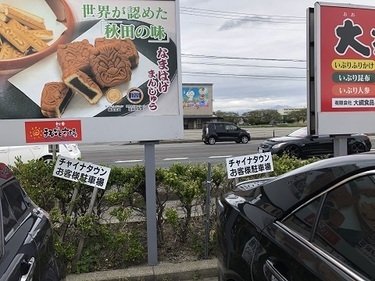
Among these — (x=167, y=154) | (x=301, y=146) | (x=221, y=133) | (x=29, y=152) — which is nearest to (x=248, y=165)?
(x=29, y=152)

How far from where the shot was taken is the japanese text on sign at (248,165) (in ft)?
12.7

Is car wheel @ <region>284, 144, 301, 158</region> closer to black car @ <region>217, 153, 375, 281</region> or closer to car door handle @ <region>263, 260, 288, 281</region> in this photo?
black car @ <region>217, 153, 375, 281</region>

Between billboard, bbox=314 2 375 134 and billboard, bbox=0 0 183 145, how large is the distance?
1.66m

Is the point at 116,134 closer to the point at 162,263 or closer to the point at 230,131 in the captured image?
the point at 162,263

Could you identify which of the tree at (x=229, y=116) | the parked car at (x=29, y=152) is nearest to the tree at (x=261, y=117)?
the tree at (x=229, y=116)

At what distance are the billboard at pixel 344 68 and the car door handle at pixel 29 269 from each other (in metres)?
3.34

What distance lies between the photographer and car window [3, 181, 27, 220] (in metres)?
2.08

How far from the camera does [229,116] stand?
2210 inches

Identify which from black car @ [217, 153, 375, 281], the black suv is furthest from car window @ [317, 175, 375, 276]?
the black suv

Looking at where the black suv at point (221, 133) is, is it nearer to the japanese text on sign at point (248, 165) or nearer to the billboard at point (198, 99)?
the billboard at point (198, 99)

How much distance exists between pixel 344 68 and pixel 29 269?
377 centimetres

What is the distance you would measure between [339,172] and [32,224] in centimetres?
177

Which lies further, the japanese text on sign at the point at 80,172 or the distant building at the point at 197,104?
the distant building at the point at 197,104

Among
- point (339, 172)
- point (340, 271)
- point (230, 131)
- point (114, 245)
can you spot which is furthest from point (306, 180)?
point (230, 131)
